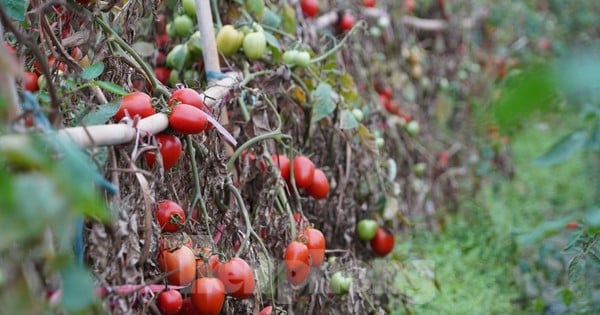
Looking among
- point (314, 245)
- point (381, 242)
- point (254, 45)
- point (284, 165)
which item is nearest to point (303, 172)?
point (284, 165)

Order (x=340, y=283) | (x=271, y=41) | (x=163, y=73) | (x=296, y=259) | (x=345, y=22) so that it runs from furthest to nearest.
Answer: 1. (x=345, y=22)
2. (x=163, y=73)
3. (x=271, y=41)
4. (x=340, y=283)
5. (x=296, y=259)

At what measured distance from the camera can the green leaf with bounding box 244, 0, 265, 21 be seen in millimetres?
2152

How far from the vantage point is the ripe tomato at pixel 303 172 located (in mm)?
1909

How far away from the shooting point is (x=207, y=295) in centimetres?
131

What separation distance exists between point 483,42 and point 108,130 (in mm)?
3677

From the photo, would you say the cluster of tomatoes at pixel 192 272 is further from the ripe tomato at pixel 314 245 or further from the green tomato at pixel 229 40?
the green tomato at pixel 229 40

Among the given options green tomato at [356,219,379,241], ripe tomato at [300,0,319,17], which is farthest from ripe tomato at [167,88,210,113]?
ripe tomato at [300,0,319,17]

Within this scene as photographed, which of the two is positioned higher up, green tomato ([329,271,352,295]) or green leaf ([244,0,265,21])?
green leaf ([244,0,265,21])

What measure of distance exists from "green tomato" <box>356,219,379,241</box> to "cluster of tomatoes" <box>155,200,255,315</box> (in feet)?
2.81

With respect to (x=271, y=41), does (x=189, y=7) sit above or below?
above

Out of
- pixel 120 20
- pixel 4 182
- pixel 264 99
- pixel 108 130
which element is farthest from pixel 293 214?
pixel 4 182

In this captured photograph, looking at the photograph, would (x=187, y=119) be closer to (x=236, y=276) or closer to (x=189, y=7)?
(x=236, y=276)

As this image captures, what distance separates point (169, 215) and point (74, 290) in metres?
0.63

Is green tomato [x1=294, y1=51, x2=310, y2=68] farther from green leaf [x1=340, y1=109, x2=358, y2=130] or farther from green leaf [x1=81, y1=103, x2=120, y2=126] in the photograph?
green leaf [x1=81, y1=103, x2=120, y2=126]
